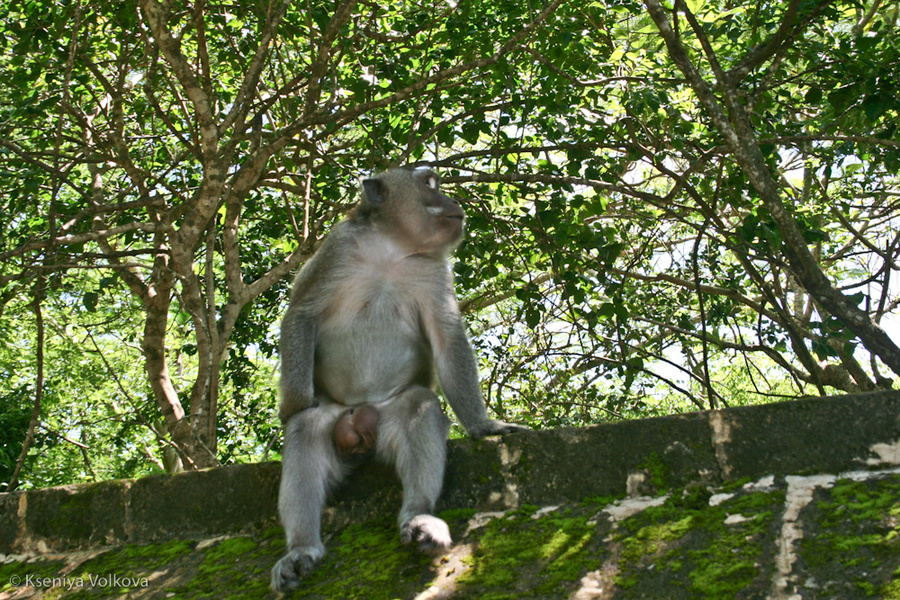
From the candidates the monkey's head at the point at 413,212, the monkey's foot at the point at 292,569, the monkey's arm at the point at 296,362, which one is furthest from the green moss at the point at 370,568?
the monkey's head at the point at 413,212

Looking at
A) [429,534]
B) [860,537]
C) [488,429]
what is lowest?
[860,537]

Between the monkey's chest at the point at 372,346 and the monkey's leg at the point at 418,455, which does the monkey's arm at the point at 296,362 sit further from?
the monkey's leg at the point at 418,455

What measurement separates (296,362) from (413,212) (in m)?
1.08

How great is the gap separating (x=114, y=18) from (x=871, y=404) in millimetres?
6481

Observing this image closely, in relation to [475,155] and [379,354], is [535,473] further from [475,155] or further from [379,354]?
[475,155]

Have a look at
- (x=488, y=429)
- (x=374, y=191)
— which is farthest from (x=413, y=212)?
(x=488, y=429)

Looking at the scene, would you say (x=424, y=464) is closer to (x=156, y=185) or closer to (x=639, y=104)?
(x=639, y=104)

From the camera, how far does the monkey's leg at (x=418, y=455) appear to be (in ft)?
8.49

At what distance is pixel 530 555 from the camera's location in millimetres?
2383

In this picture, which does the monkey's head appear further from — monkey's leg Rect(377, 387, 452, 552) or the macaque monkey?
monkey's leg Rect(377, 387, 452, 552)

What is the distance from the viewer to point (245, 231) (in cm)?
882

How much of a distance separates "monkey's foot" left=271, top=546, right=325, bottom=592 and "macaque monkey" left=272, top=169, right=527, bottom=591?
0.13 m

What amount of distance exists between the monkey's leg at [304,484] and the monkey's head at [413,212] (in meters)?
1.08

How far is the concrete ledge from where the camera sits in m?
Result: 2.49
